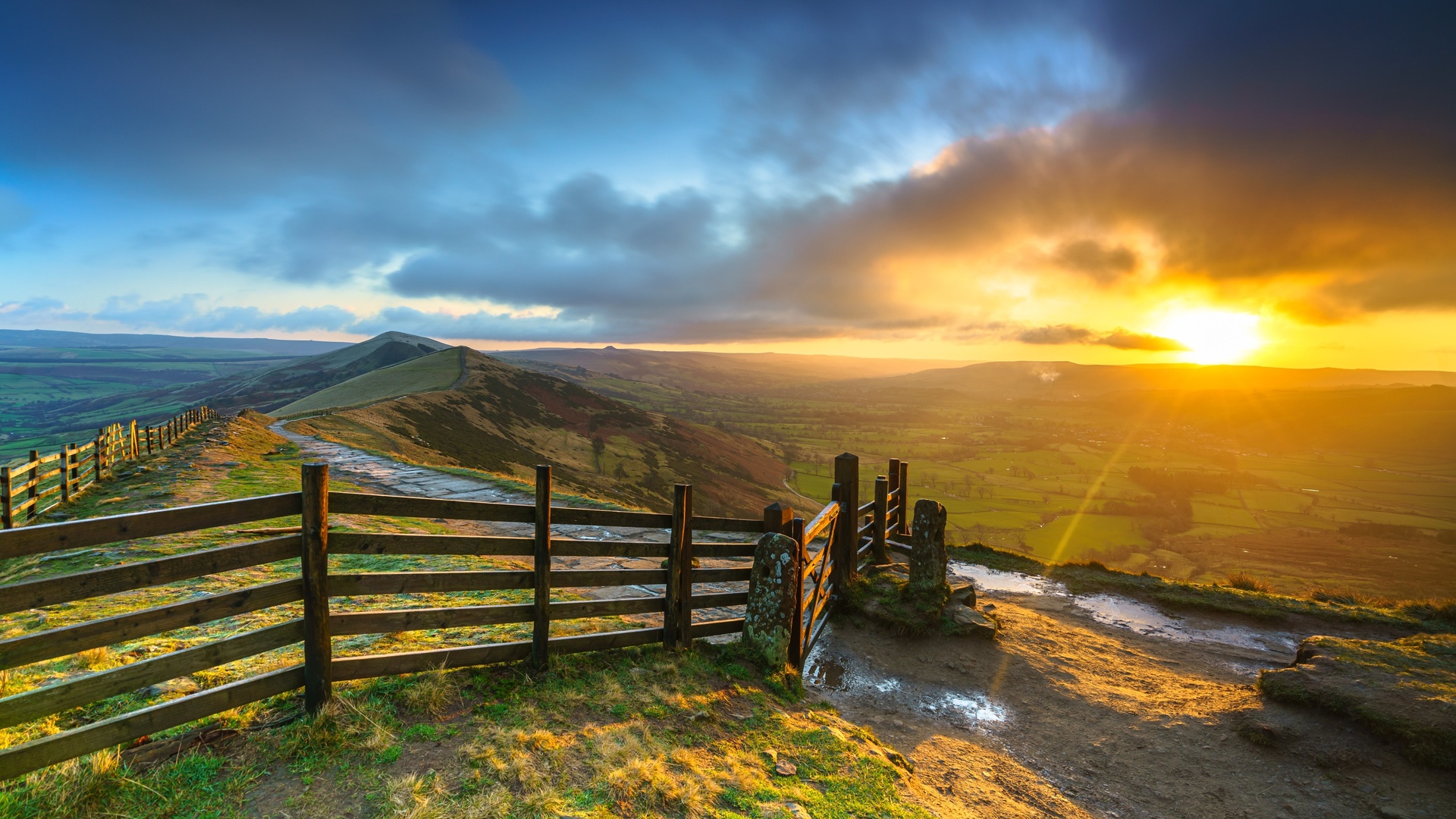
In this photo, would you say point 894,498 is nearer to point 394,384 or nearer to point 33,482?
point 33,482

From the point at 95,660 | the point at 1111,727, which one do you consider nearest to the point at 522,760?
the point at 95,660

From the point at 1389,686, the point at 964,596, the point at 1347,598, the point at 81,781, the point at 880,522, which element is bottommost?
the point at 1347,598

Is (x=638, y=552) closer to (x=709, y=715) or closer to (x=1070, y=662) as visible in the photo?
(x=709, y=715)

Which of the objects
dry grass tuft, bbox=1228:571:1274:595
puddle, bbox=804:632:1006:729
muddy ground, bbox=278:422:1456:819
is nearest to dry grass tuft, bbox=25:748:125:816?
muddy ground, bbox=278:422:1456:819

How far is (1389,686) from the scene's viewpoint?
6.82m

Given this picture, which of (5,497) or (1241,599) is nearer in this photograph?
(5,497)

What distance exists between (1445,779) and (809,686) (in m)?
→ 6.80

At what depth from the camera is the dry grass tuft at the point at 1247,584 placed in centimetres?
1255

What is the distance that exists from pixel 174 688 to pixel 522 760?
10.7 feet

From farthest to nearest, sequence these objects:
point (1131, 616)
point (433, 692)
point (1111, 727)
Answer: point (1131, 616) < point (1111, 727) < point (433, 692)

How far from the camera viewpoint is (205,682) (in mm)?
4754

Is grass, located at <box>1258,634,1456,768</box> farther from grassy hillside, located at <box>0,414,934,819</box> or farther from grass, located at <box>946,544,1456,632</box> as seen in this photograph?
grassy hillside, located at <box>0,414,934,819</box>

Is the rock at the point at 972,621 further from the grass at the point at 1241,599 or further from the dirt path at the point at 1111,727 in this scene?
the grass at the point at 1241,599

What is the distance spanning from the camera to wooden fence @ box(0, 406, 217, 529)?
11406mm
